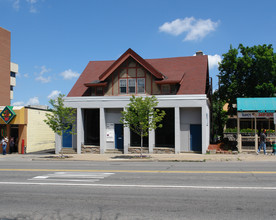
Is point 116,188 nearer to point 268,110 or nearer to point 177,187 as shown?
point 177,187

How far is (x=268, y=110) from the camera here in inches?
840

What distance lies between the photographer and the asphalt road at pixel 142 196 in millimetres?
7188

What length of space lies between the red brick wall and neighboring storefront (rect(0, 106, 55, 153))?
82.5 feet

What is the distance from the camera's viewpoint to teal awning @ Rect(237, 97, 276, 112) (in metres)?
21.5

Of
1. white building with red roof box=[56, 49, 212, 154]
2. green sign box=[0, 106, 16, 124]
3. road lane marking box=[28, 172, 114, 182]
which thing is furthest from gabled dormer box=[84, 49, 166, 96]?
road lane marking box=[28, 172, 114, 182]

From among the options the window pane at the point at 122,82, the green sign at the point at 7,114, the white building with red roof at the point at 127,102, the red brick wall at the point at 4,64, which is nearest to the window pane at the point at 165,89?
the white building with red roof at the point at 127,102

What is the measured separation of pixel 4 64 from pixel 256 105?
45562mm

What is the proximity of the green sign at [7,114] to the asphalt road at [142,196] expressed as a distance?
49.0 feet

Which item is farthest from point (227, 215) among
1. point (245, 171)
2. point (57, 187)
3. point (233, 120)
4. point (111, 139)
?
point (233, 120)

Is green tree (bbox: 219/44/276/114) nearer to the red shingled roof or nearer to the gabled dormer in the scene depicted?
the red shingled roof

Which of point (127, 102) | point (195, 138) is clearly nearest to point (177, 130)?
point (195, 138)

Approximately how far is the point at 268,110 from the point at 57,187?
16604 millimetres

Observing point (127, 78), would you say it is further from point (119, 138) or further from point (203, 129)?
point (203, 129)

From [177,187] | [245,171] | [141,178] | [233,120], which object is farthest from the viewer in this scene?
[233,120]
